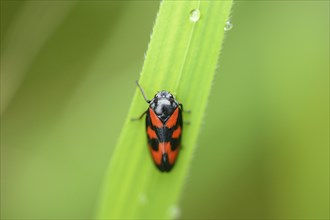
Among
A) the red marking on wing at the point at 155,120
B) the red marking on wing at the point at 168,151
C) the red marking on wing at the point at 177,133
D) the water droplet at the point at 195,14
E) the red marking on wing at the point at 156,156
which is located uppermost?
the water droplet at the point at 195,14

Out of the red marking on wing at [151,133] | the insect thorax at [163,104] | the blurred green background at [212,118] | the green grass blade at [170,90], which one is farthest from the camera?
the blurred green background at [212,118]

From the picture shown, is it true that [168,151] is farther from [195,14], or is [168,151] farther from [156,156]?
[195,14]

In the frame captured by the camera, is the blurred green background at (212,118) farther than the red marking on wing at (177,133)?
Yes

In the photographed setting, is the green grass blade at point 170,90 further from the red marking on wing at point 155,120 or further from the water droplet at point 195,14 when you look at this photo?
the red marking on wing at point 155,120

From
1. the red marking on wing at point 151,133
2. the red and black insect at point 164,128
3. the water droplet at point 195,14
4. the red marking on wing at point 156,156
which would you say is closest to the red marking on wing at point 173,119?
the red and black insect at point 164,128

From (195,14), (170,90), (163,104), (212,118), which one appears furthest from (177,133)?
(212,118)

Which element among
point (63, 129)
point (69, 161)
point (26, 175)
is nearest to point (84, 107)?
point (63, 129)

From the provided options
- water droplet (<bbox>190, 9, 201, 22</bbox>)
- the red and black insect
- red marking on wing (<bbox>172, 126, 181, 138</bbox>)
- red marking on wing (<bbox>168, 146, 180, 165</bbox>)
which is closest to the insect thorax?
the red and black insect
